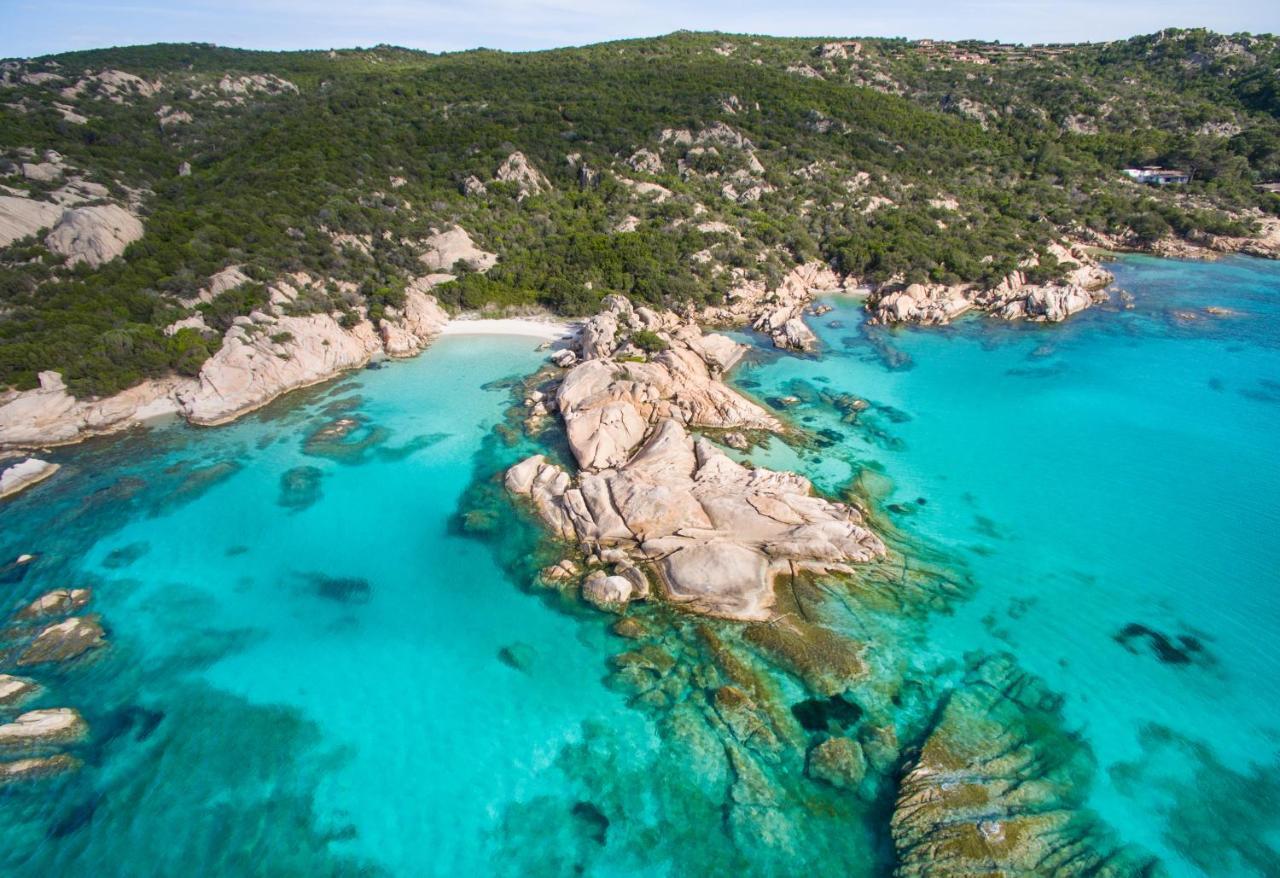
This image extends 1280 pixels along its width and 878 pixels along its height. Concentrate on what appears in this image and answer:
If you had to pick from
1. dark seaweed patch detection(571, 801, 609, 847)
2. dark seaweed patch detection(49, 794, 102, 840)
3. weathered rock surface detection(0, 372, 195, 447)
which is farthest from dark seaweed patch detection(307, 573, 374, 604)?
weathered rock surface detection(0, 372, 195, 447)

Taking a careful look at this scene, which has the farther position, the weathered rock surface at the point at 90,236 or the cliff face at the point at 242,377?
the weathered rock surface at the point at 90,236

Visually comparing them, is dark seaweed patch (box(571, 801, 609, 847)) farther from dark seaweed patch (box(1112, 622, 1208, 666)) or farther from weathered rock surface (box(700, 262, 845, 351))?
weathered rock surface (box(700, 262, 845, 351))

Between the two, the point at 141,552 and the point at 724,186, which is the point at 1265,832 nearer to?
the point at 141,552

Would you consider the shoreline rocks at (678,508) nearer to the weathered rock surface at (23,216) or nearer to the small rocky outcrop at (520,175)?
the small rocky outcrop at (520,175)

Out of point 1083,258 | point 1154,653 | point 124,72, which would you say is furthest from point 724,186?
point 124,72

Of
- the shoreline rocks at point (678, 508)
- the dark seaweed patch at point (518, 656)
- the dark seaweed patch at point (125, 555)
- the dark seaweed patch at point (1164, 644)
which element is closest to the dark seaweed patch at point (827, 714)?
the shoreline rocks at point (678, 508)

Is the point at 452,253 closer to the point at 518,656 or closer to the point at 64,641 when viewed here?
the point at 64,641
